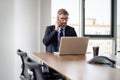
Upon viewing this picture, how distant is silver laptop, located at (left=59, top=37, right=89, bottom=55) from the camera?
2987 mm

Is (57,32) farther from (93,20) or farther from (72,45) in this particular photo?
(93,20)

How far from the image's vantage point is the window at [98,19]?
Answer: 5566mm

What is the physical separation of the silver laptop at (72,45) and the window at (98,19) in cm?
241

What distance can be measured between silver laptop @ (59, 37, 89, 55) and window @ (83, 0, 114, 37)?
2.41m

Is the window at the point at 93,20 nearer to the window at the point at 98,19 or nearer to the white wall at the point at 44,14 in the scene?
the window at the point at 98,19

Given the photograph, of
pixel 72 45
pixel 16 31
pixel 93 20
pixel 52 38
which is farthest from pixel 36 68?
pixel 93 20

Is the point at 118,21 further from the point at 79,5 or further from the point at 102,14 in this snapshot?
the point at 79,5

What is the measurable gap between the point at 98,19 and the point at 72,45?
2782 mm

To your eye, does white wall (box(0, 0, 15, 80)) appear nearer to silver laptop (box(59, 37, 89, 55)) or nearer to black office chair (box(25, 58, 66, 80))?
silver laptop (box(59, 37, 89, 55))

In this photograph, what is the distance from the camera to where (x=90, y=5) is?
5586 mm

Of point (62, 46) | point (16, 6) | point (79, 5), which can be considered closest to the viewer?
point (62, 46)

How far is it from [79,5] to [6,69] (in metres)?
2.24

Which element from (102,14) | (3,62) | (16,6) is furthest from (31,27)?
(102,14)

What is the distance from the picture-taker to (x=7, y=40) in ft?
14.5
